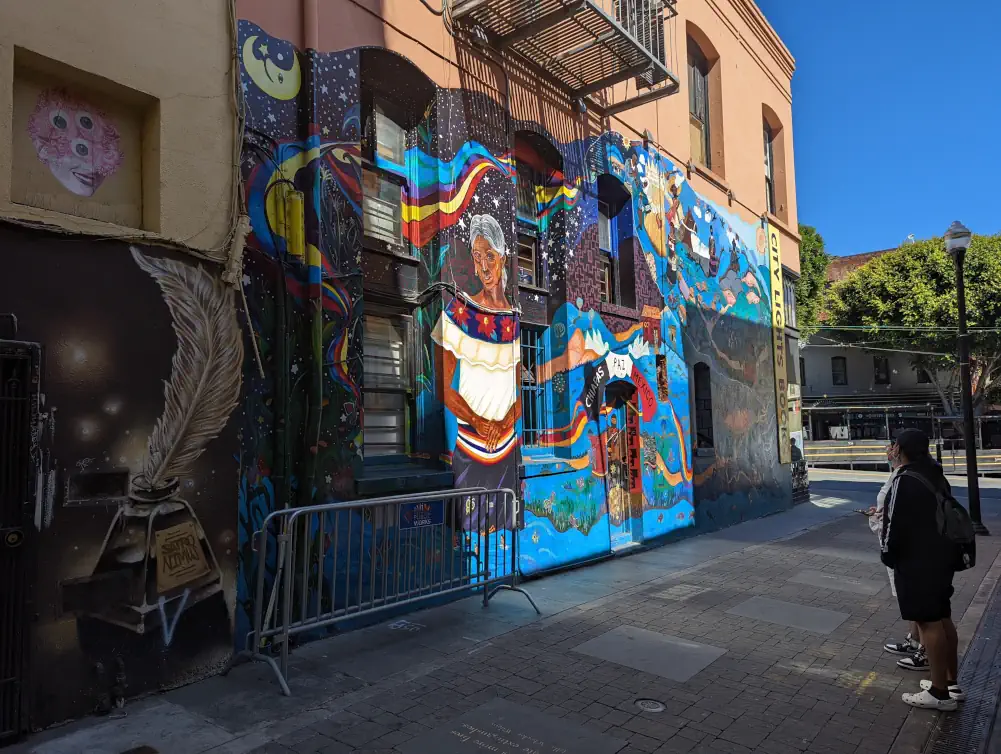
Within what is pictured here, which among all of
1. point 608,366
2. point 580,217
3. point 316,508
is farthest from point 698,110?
point 316,508

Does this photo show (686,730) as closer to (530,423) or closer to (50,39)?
(530,423)

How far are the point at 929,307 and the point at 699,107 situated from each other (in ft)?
77.0

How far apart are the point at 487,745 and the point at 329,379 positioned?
3.31 metres

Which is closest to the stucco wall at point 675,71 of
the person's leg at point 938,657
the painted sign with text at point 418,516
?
the painted sign with text at point 418,516

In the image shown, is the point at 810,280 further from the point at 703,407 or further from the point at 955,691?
the point at 955,691

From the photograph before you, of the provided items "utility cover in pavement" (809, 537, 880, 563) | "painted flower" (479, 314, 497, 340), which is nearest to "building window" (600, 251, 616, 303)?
"painted flower" (479, 314, 497, 340)

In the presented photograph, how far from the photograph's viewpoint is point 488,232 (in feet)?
27.3

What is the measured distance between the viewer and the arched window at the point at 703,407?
1305cm

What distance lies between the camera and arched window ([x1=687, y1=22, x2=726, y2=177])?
46.0ft

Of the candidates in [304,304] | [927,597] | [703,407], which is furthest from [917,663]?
[703,407]

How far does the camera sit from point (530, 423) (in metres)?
9.27

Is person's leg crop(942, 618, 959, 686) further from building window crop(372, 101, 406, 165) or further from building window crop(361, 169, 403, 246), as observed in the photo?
building window crop(372, 101, 406, 165)

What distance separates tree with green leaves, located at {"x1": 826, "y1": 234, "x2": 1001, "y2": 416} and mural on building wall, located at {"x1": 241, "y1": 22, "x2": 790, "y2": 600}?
73.6ft

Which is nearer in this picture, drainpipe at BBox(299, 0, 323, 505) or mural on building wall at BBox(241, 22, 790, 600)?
drainpipe at BBox(299, 0, 323, 505)
